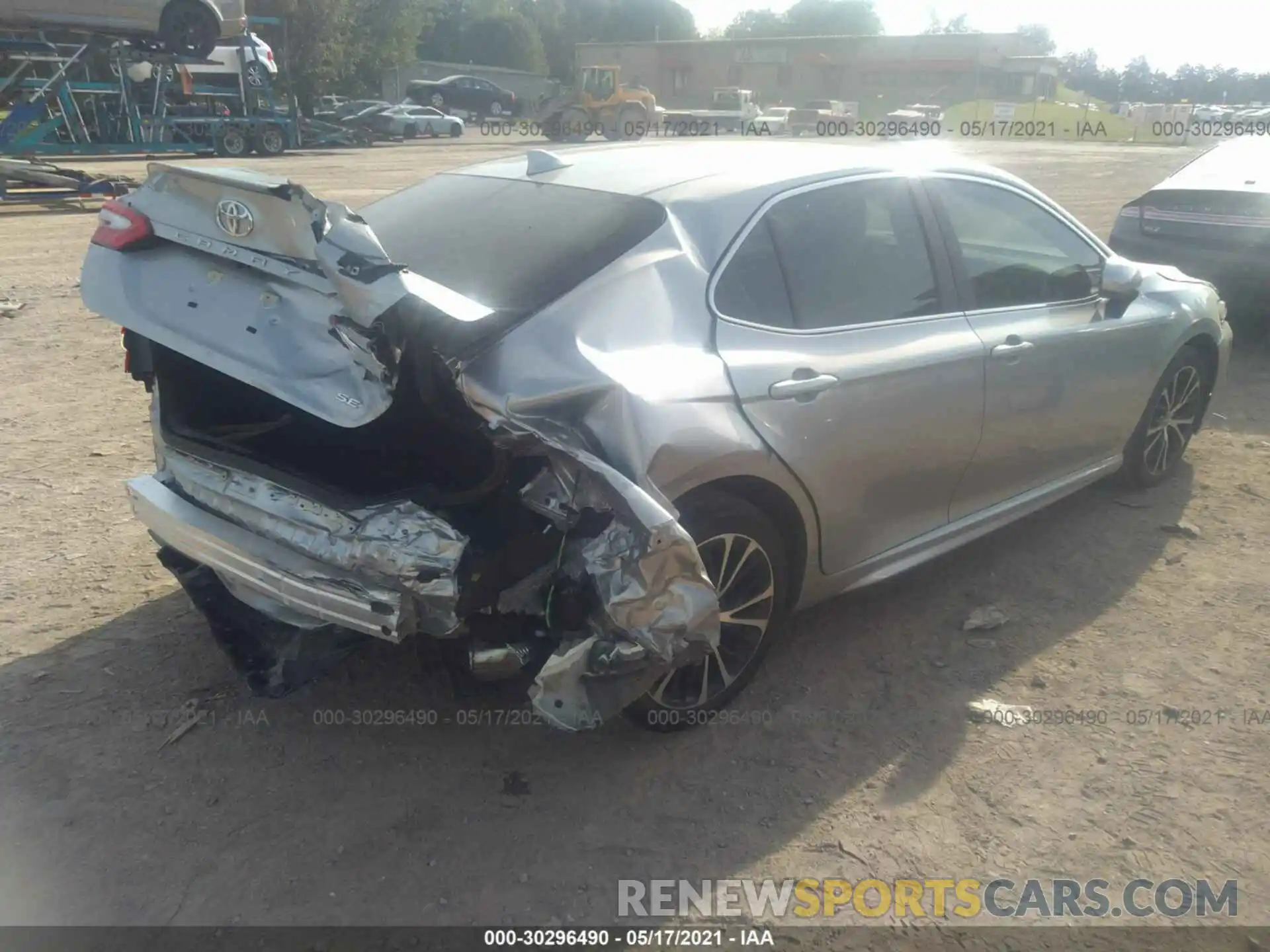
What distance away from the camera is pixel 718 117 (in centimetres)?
4022

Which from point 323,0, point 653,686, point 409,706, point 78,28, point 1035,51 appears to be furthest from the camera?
point 1035,51

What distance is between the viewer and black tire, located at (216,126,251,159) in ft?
80.3

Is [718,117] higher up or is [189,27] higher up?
[189,27]

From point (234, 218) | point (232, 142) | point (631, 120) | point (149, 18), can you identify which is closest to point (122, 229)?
point (234, 218)

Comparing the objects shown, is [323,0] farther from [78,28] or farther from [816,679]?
[816,679]

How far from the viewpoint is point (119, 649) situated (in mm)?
3619

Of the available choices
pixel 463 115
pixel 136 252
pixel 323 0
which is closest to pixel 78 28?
pixel 136 252

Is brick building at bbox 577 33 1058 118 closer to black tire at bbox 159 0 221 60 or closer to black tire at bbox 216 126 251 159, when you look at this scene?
black tire at bbox 216 126 251 159

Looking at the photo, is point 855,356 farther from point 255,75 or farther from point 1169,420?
point 255,75

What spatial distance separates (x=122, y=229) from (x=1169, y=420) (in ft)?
15.6

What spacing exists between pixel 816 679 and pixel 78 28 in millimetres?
17971

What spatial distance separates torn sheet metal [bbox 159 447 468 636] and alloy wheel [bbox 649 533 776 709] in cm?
79

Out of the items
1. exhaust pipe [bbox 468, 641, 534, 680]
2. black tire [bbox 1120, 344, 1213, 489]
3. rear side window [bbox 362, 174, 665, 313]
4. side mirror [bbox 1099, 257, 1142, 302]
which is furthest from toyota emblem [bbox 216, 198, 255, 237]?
black tire [bbox 1120, 344, 1213, 489]

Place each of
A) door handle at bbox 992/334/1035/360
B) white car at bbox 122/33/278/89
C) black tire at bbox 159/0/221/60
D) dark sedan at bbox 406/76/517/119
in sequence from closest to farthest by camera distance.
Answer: door handle at bbox 992/334/1035/360 → black tire at bbox 159/0/221/60 → white car at bbox 122/33/278/89 → dark sedan at bbox 406/76/517/119
